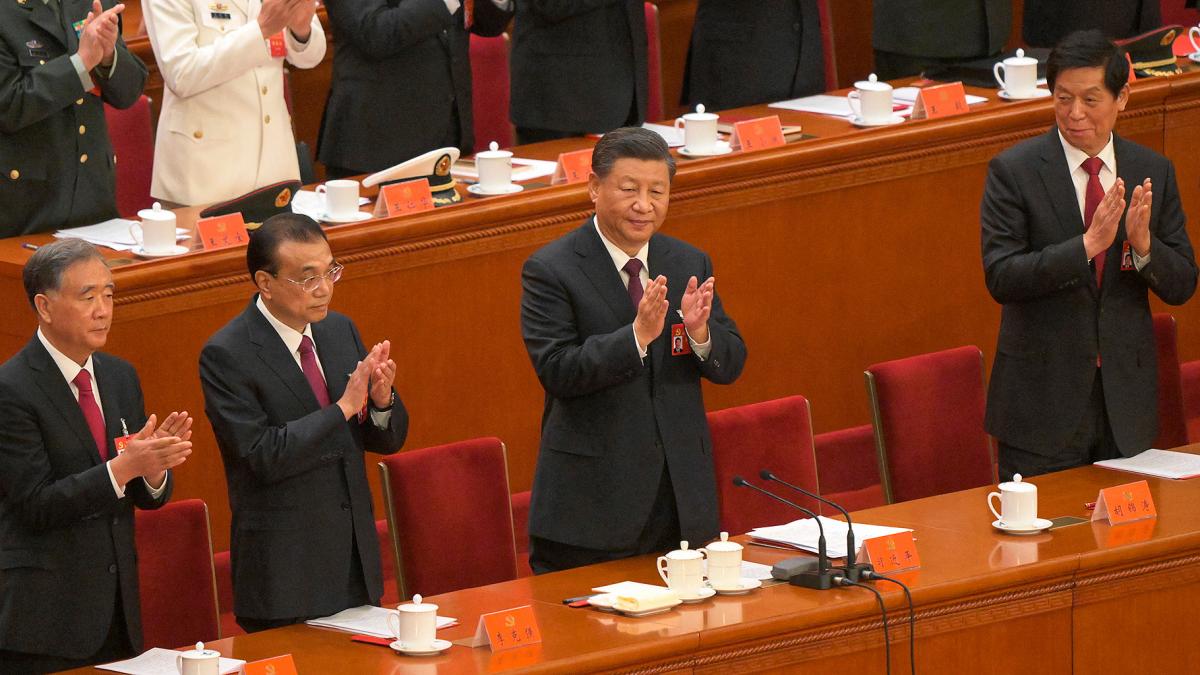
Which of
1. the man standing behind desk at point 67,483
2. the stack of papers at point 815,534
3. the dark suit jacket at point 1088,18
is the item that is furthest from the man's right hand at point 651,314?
the dark suit jacket at point 1088,18

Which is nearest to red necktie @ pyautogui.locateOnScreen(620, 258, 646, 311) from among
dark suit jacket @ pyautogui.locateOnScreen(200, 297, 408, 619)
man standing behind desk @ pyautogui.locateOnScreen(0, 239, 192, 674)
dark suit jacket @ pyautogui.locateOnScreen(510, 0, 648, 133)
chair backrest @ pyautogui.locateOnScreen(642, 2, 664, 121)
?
dark suit jacket @ pyautogui.locateOnScreen(200, 297, 408, 619)

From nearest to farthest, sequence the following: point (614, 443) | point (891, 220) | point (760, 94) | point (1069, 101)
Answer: point (614, 443), point (1069, 101), point (891, 220), point (760, 94)

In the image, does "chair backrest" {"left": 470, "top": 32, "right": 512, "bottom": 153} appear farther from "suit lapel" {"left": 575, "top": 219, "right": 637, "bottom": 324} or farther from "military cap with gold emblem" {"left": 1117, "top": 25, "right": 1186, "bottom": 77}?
"suit lapel" {"left": 575, "top": 219, "right": 637, "bottom": 324}

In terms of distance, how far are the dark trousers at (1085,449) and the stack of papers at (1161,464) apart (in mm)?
39

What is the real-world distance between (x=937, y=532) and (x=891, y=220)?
169cm

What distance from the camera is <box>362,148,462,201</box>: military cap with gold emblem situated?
498 cm

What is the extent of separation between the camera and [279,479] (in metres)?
3.73

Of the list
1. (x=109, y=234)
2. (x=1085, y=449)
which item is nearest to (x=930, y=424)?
(x=1085, y=449)

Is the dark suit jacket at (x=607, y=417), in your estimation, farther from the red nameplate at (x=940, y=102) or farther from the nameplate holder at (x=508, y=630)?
the red nameplate at (x=940, y=102)

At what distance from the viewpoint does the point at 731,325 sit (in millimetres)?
4035

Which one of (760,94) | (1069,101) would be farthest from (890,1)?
(1069,101)

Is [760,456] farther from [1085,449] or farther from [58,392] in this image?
[58,392]

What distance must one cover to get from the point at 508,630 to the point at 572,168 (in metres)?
1.99

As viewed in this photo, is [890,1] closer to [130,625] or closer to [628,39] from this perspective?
[628,39]
